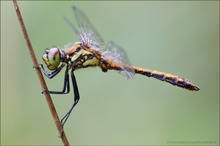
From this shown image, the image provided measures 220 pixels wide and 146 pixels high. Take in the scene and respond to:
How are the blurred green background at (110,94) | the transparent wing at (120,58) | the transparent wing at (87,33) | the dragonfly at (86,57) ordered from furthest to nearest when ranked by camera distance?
the blurred green background at (110,94), the transparent wing at (120,58), the transparent wing at (87,33), the dragonfly at (86,57)

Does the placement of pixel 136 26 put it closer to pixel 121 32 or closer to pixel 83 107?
pixel 121 32

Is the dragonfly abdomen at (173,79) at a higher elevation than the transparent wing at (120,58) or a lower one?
lower

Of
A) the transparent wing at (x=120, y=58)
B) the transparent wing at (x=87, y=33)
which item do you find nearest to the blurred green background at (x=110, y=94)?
the transparent wing at (x=120, y=58)

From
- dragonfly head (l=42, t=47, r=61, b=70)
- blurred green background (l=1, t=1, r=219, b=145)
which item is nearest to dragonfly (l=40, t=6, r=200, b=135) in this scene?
dragonfly head (l=42, t=47, r=61, b=70)

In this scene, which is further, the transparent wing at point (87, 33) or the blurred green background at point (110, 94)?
the blurred green background at point (110, 94)

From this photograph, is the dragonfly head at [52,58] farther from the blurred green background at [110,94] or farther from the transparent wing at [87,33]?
the blurred green background at [110,94]

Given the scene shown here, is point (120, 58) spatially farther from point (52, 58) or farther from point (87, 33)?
point (52, 58)

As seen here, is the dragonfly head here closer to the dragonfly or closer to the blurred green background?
the dragonfly
